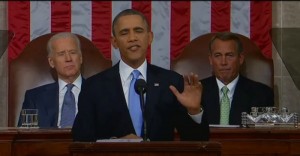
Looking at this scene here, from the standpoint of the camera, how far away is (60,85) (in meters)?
6.15

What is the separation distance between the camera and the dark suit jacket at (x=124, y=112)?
4246 mm

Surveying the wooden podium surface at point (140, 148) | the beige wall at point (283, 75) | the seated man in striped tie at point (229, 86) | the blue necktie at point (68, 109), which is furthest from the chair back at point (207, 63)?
the wooden podium surface at point (140, 148)

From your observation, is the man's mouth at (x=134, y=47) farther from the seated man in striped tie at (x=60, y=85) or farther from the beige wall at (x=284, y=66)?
the beige wall at (x=284, y=66)

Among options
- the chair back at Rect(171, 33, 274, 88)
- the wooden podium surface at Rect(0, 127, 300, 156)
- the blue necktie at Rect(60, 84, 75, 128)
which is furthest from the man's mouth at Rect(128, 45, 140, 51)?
the chair back at Rect(171, 33, 274, 88)

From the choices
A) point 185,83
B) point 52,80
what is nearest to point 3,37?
point 52,80

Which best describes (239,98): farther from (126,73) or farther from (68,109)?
(126,73)

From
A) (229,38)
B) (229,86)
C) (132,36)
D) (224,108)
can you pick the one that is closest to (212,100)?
(224,108)

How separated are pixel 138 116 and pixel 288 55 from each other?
3.07 m

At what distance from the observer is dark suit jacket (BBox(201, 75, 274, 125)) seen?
603 centimetres

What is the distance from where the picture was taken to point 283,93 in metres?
7.28

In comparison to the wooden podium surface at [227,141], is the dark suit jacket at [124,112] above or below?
above

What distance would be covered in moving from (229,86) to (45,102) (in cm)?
132

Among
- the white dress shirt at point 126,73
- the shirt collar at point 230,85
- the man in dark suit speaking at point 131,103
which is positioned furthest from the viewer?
the shirt collar at point 230,85

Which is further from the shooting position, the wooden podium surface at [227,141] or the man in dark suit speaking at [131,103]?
the wooden podium surface at [227,141]
